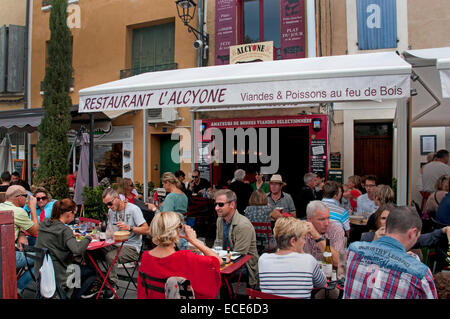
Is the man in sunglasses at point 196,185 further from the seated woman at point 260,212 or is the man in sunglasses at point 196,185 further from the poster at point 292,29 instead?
the poster at point 292,29

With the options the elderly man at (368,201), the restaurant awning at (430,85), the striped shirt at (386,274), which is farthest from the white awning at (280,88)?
the elderly man at (368,201)

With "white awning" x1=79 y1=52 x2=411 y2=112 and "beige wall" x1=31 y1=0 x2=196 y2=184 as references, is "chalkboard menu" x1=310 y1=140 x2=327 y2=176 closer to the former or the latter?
"beige wall" x1=31 y1=0 x2=196 y2=184

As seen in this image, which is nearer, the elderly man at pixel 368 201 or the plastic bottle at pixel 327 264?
the plastic bottle at pixel 327 264

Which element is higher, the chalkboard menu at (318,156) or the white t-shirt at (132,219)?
the chalkboard menu at (318,156)

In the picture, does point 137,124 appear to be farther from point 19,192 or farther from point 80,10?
point 19,192

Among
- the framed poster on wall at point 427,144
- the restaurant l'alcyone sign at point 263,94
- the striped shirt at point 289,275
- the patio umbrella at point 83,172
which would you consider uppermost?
the restaurant l'alcyone sign at point 263,94

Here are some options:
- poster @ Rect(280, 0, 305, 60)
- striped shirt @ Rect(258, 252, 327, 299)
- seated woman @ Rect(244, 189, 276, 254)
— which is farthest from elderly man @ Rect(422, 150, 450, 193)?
striped shirt @ Rect(258, 252, 327, 299)

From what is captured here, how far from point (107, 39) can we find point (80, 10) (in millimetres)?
1798

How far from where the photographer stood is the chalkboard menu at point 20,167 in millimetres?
13164

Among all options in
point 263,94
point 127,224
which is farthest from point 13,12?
point 263,94

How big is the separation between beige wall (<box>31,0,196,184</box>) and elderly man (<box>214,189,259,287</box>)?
6.57 meters

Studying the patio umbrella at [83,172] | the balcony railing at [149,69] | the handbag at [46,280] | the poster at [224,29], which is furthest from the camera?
the balcony railing at [149,69]

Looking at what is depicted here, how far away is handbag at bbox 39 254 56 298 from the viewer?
9.98ft

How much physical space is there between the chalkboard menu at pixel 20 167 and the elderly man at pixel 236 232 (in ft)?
39.1
